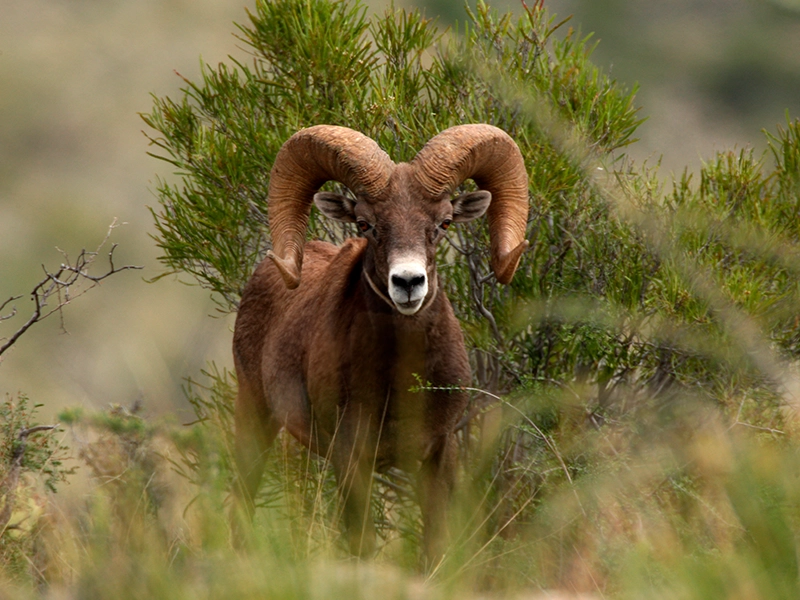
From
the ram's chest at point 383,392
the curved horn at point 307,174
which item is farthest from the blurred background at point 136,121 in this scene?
the ram's chest at point 383,392

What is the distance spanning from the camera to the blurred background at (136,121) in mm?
3418

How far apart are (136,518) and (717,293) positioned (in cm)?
427

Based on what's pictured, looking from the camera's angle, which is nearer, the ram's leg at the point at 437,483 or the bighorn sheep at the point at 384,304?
the bighorn sheep at the point at 384,304

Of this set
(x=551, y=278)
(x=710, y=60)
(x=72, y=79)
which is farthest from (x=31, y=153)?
(x=551, y=278)

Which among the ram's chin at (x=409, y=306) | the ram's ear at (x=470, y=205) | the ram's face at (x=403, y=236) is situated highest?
the ram's ear at (x=470, y=205)

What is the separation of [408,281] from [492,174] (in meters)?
1.42

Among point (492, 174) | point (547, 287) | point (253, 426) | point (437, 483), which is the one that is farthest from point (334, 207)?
point (547, 287)

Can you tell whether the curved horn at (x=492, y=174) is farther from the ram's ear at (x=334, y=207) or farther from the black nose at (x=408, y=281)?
the black nose at (x=408, y=281)

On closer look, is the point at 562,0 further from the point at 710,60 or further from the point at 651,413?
the point at 710,60

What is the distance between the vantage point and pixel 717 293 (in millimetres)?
6449

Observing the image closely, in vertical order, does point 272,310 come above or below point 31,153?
below

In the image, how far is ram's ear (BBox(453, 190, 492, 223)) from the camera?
6140 mm

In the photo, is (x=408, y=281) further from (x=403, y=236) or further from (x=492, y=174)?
(x=492, y=174)

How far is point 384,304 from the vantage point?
5.80 meters
